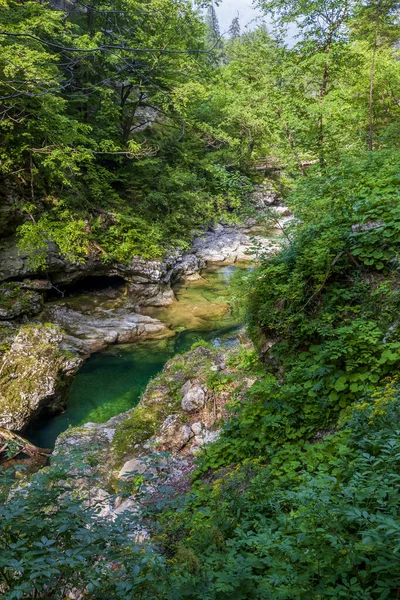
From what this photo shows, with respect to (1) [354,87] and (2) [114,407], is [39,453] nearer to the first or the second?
(2) [114,407]

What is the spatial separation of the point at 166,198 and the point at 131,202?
1.49 m

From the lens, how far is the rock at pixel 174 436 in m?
5.74

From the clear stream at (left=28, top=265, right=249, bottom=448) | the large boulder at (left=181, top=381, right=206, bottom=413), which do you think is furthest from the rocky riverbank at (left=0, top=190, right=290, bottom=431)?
the large boulder at (left=181, top=381, right=206, bottom=413)

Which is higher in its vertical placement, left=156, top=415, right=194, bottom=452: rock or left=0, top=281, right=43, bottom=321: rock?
left=0, top=281, right=43, bottom=321: rock

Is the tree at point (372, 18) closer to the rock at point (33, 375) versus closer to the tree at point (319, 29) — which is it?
the tree at point (319, 29)

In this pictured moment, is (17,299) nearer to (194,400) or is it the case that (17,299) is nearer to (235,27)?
(194,400)

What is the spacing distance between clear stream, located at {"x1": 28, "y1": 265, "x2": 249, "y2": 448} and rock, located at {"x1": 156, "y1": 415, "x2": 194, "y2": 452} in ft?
7.11

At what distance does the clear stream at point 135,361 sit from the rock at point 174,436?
217cm

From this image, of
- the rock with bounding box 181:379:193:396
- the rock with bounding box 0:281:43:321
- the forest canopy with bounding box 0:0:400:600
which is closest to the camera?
the forest canopy with bounding box 0:0:400:600

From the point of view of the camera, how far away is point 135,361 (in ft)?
34.1

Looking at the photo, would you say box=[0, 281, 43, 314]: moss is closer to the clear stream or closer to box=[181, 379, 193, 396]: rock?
the clear stream

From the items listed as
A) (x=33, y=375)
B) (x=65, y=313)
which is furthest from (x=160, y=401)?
(x=65, y=313)

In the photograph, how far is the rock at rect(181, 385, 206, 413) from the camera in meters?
6.31

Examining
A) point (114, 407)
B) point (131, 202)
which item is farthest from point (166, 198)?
point (114, 407)
